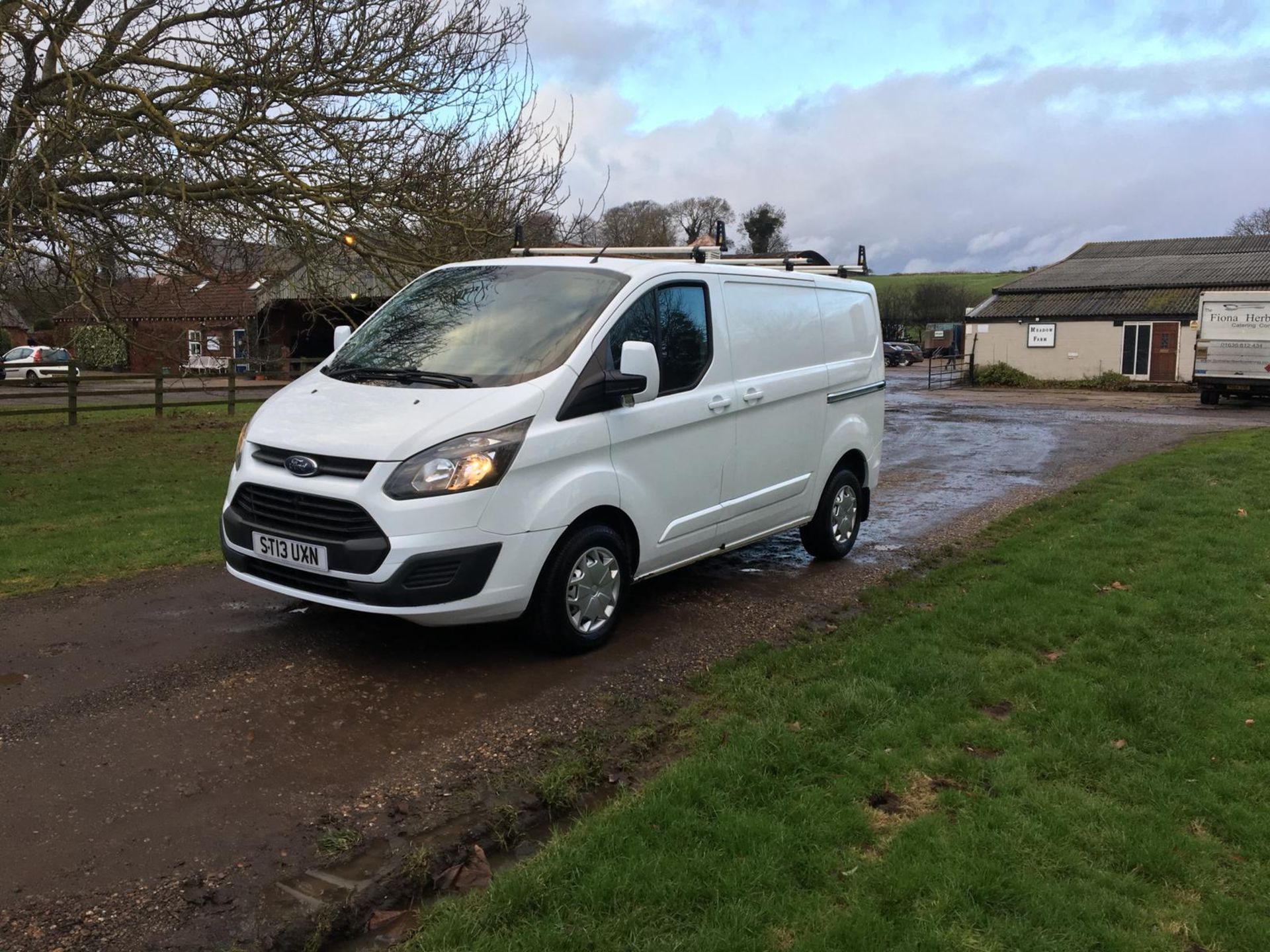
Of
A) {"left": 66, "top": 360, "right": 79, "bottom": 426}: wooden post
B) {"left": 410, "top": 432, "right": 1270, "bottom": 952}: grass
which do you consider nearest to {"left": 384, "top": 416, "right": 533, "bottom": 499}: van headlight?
{"left": 410, "top": 432, "right": 1270, "bottom": 952}: grass

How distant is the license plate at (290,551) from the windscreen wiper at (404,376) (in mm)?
1027

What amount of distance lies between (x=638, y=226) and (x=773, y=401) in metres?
25.7

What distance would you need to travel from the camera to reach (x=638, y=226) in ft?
101

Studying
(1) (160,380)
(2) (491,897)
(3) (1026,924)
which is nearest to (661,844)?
(2) (491,897)

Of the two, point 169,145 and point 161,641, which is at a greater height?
point 169,145

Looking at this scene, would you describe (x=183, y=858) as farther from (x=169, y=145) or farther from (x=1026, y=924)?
(x=169, y=145)

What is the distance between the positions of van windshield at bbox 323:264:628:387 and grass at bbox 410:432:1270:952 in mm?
1958

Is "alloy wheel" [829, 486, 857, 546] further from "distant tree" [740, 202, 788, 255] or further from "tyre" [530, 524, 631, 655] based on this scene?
"distant tree" [740, 202, 788, 255]

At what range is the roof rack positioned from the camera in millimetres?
6363

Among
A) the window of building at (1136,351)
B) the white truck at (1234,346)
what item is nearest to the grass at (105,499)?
the white truck at (1234,346)

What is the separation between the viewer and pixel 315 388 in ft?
17.2

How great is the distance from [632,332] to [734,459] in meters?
1.16

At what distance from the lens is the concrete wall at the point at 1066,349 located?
1394 inches

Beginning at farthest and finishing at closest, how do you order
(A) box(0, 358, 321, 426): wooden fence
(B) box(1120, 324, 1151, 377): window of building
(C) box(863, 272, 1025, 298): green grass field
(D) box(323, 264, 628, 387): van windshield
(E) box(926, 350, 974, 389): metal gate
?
1. (C) box(863, 272, 1025, 298): green grass field
2. (E) box(926, 350, 974, 389): metal gate
3. (B) box(1120, 324, 1151, 377): window of building
4. (A) box(0, 358, 321, 426): wooden fence
5. (D) box(323, 264, 628, 387): van windshield
